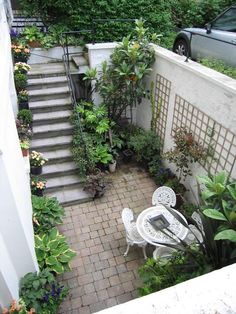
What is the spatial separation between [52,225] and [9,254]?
5.49 ft

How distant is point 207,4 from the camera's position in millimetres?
10109

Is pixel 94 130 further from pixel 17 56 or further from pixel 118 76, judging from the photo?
pixel 17 56

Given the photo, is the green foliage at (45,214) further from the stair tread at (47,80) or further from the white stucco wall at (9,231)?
the stair tread at (47,80)

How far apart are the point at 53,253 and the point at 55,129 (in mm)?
3463

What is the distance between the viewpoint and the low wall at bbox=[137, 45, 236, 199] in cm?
429

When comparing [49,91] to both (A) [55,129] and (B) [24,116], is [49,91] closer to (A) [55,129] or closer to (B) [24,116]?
(A) [55,129]

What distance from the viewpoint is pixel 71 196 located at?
6246 millimetres

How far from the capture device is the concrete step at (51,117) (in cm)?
695

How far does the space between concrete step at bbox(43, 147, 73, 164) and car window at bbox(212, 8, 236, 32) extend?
5.06 m

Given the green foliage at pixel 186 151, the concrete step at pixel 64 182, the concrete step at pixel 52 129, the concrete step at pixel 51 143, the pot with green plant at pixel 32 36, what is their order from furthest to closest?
the pot with green plant at pixel 32 36 → the concrete step at pixel 52 129 → the concrete step at pixel 51 143 → the concrete step at pixel 64 182 → the green foliage at pixel 186 151

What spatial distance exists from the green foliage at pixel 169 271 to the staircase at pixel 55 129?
9.14ft

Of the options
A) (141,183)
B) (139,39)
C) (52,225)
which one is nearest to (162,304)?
(52,225)

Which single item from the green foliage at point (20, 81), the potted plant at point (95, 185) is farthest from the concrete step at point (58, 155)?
the green foliage at point (20, 81)

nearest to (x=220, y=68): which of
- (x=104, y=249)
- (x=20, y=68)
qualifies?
(x=104, y=249)
